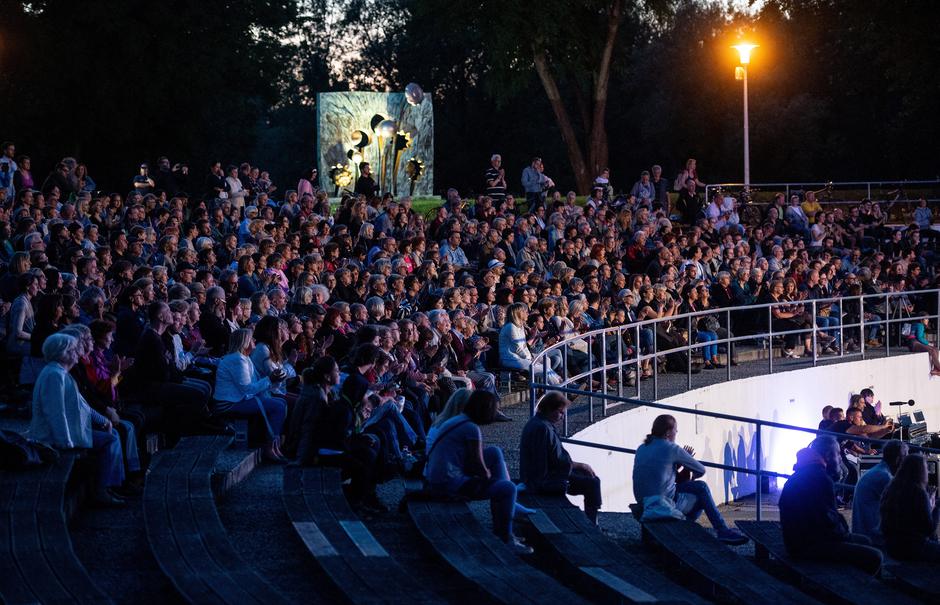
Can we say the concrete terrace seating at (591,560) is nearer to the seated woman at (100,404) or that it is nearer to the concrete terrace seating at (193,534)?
the concrete terrace seating at (193,534)

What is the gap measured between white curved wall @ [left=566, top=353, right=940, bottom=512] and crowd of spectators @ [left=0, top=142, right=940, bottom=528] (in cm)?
66

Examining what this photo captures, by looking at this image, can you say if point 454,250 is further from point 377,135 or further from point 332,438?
point 332,438

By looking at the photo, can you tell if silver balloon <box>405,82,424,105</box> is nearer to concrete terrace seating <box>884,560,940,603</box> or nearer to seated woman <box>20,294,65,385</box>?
seated woman <box>20,294,65,385</box>

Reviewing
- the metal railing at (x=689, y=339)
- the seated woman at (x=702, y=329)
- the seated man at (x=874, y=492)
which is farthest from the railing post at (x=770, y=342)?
the seated man at (x=874, y=492)

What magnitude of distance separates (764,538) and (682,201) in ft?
56.7

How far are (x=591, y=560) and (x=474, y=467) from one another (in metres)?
1.12

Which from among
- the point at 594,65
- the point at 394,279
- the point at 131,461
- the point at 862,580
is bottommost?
the point at 862,580

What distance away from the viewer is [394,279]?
16.4 metres

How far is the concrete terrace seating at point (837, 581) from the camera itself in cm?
937

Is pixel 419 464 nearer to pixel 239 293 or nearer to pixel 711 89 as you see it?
pixel 239 293

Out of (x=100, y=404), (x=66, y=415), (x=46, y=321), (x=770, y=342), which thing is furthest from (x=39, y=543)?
(x=770, y=342)

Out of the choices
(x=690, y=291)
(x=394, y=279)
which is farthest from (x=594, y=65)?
(x=394, y=279)

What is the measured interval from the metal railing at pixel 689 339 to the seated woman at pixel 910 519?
347cm

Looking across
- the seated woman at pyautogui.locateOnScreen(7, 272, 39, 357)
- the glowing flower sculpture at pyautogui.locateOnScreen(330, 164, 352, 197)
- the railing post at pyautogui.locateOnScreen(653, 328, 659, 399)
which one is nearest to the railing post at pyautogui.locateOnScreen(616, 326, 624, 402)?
the railing post at pyautogui.locateOnScreen(653, 328, 659, 399)
